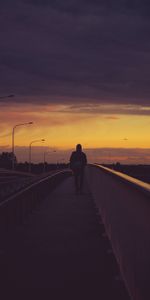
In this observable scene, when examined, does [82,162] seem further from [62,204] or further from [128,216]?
[128,216]

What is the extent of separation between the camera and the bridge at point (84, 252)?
8164mm

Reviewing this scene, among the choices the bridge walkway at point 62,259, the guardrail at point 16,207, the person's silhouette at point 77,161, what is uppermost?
the person's silhouette at point 77,161

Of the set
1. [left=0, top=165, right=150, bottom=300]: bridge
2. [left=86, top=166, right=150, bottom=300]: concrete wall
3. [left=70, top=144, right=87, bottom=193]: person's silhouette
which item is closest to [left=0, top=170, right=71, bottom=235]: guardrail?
[left=0, top=165, right=150, bottom=300]: bridge

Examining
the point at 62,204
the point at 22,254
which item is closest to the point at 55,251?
the point at 22,254

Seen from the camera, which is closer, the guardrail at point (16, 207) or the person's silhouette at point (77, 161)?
the guardrail at point (16, 207)

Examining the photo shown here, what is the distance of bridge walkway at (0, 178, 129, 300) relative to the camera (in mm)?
9391

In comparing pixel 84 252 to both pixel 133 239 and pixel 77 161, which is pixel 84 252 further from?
pixel 77 161

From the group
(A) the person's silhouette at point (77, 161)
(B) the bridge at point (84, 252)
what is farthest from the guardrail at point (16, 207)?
(A) the person's silhouette at point (77, 161)

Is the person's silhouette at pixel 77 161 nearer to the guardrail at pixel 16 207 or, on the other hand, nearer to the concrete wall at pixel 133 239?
the guardrail at pixel 16 207

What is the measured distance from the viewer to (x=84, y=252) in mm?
12562

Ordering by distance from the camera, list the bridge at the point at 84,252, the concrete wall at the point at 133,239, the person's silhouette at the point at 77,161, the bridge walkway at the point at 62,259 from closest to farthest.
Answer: the concrete wall at the point at 133,239
the bridge at the point at 84,252
the bridge walkway at the point at 62,259
the person's silhouette at the point at 77,161

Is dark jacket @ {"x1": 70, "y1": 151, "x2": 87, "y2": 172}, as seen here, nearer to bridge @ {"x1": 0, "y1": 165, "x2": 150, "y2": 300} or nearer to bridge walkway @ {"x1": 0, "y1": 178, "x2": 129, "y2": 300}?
bridge walkway @ {"x1": 0, "y1": 178, "x2": 129, "y2": 300}

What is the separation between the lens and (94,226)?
1727 cm

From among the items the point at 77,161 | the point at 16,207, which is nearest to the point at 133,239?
the point at 16,207
